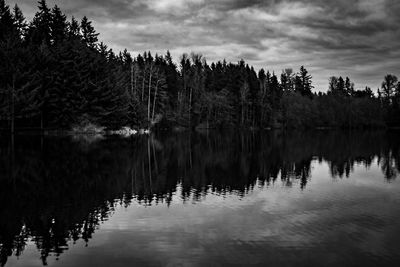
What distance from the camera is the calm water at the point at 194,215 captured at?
1133 cm

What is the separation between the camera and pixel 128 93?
77625 mm

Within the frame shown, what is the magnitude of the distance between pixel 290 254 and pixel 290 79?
15021cm

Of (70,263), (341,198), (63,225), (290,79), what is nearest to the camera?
(70,263)

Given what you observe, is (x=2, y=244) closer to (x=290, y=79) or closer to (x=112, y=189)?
(x=112, y=189)

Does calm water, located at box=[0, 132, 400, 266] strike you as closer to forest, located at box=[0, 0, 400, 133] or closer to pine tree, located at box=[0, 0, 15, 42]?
Answer: forest, located at box=[0, 0, 400, 133]

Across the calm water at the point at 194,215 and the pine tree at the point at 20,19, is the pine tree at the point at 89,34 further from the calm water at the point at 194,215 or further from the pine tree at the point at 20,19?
the calm water at the point at 194,215

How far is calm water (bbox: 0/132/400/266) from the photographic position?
11328 mm

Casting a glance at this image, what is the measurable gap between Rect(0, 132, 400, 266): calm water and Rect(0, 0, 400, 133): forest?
3726 cm

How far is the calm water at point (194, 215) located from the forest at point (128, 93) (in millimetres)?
37259

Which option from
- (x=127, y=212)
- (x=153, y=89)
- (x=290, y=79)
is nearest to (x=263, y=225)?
(x=127, y=212)

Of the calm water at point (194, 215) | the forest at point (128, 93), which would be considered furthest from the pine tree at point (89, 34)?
the calm water at point (194, 215)

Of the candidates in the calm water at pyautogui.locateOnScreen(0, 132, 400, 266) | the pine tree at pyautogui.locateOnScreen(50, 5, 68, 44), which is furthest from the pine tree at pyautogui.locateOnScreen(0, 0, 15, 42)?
the calm water at pyautogui.locateOnScreen(0, 132, 400, 266)

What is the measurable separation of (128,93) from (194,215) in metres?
64.4

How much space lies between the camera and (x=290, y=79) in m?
155
